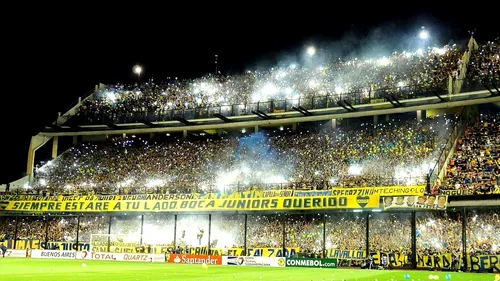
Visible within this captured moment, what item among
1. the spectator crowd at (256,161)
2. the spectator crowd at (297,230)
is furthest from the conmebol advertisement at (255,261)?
the spectator crowd at (256,161)

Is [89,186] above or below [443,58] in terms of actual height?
below

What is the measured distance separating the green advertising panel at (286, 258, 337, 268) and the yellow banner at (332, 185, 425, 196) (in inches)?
190

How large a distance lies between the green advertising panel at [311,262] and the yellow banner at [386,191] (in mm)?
4828

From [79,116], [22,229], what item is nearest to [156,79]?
[79,116]

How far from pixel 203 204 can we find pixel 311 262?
1005 cm

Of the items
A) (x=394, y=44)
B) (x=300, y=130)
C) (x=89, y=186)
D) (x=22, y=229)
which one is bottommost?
(x=22, y=229)

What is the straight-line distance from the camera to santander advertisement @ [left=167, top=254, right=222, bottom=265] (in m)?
36.6

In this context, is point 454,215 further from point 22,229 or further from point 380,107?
point 22,229

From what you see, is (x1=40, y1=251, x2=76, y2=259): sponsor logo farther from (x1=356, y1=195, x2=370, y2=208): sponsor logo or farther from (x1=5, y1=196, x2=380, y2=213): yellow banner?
(x1=356, y1=195, x2=370, y2=208): sponsor logo

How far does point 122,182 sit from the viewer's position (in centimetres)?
4953

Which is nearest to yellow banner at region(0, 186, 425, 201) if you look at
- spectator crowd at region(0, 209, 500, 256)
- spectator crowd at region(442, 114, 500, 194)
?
spectator crowd at region(0, 209, 500, 256)

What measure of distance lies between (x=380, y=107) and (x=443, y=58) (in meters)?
6.42

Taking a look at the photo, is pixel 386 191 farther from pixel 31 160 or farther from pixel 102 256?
pixel 31 160

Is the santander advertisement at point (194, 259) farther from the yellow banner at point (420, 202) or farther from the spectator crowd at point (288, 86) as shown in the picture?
the spectator crowd at point (288, 86)
